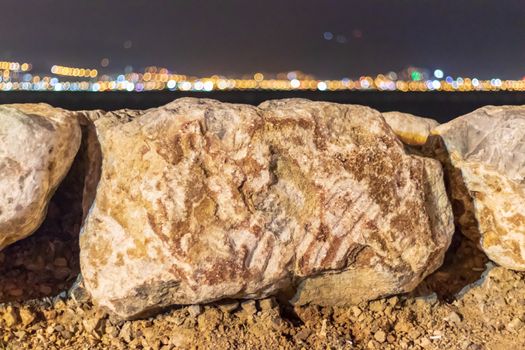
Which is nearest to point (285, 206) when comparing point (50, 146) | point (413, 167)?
point (413, 167)

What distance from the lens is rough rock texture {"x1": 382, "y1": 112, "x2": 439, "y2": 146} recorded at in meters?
3.16

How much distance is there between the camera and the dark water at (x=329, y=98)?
505 cm

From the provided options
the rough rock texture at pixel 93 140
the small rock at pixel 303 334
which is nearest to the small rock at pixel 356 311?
the small rock at pixel 303 334

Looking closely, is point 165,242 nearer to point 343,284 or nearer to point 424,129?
point 343,284

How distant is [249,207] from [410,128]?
1.25 meters

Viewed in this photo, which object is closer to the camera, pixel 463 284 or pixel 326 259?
pixel 326 259

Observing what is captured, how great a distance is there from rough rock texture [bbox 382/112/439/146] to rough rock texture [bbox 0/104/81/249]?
178 centimetres

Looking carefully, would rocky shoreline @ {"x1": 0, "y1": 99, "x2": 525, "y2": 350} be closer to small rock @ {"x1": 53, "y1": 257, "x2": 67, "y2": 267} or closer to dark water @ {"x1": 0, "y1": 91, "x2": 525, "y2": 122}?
small rock @ {"x1": 53, "y1": 257, "x2": 67, "y2": 267}

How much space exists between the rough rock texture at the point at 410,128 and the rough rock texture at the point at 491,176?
0.33 feet

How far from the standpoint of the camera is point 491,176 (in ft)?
9.36

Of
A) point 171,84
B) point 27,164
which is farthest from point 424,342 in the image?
point 171,84

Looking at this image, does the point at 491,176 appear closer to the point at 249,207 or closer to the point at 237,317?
the point at 249,207

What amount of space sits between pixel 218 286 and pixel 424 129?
60.9 inches

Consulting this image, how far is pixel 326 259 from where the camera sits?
2527 millimetres
